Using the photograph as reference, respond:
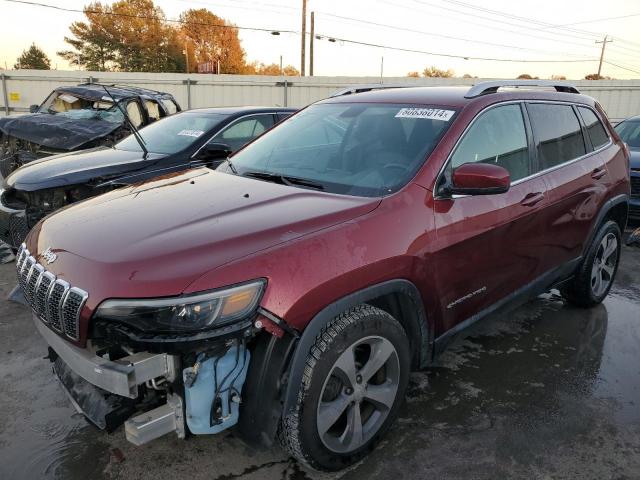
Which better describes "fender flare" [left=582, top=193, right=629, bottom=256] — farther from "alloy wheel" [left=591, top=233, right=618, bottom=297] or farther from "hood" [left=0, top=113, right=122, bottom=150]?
"hood" [left=0, top=113, right=122, bottom=150]

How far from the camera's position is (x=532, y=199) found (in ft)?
10.7

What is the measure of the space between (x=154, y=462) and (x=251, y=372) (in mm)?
878

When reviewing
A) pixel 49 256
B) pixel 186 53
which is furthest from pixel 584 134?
pixel 186 53

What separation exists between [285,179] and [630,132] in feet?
25.6

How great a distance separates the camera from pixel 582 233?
13.0 feet

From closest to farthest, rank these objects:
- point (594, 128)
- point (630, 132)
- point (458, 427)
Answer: point (458, 427), point (594, 128), point (630, 132)

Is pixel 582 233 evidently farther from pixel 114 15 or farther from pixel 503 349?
pixel 114 15

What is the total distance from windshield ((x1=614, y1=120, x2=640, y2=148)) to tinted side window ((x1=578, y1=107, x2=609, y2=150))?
446cm

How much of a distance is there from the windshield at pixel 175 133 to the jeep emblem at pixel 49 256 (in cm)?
332

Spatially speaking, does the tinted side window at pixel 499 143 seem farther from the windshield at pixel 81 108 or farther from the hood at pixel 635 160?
the windshield at pixel 81 108

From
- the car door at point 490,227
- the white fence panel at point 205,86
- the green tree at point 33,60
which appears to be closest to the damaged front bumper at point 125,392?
the car door at point 490,227

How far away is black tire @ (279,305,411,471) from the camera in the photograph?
2141mm

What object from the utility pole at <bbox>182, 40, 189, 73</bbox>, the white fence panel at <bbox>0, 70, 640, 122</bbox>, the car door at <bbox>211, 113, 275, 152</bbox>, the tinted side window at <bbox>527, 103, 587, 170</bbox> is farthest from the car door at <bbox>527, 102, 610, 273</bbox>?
the utility pole at <bbox>182, 40, 189, 73</bbox>

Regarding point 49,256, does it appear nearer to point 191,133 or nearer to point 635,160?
point 191,133
